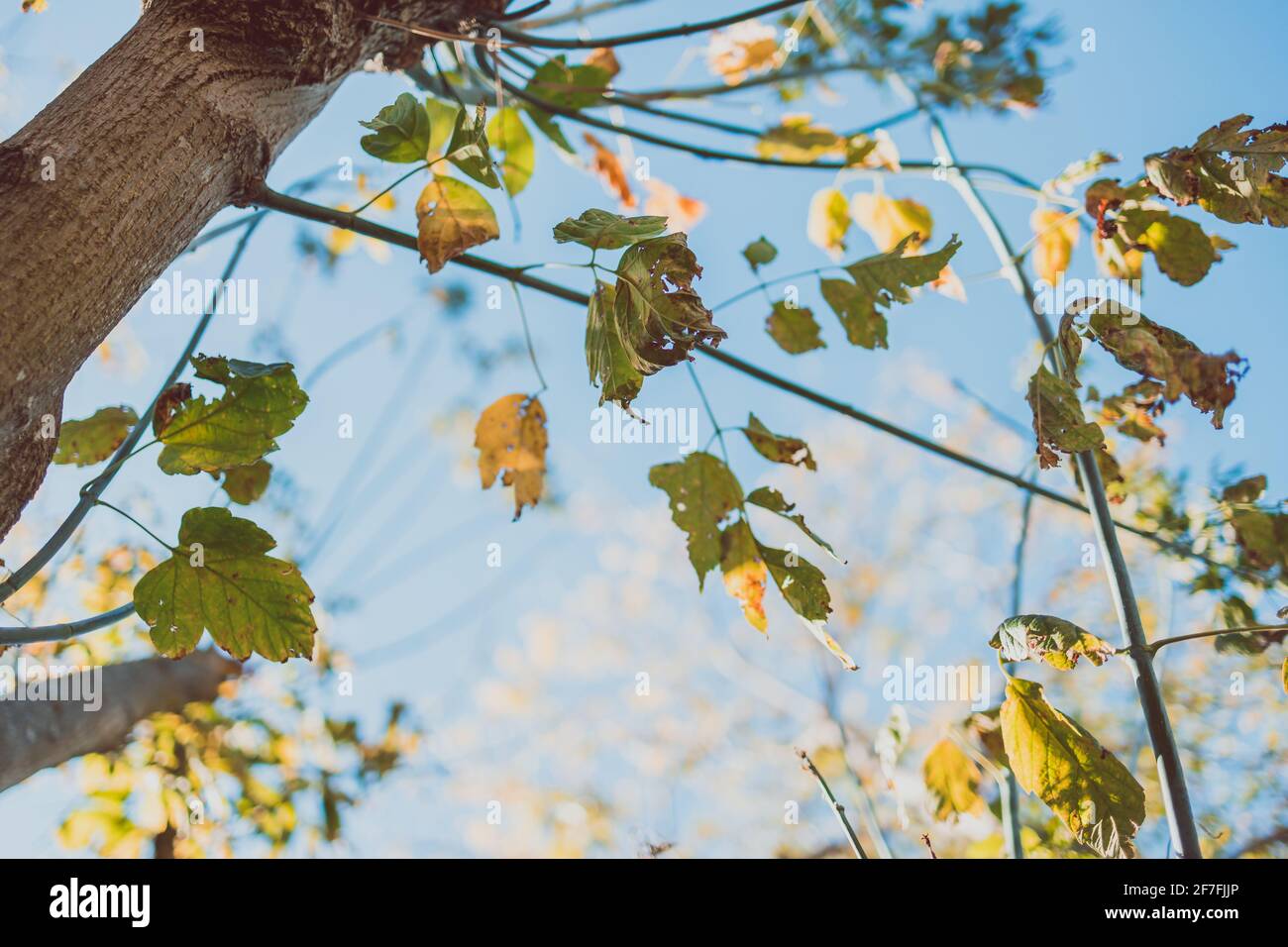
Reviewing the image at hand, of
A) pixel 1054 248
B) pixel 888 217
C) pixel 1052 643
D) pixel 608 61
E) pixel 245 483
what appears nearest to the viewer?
pixel 1052 643

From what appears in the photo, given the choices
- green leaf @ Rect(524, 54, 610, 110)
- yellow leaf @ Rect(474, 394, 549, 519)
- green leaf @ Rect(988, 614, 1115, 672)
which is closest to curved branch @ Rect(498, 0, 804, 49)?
green leaf @ Rect(524, 54, 610, 110)

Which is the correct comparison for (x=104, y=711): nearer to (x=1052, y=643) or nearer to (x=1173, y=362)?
(x=1052, y=643)

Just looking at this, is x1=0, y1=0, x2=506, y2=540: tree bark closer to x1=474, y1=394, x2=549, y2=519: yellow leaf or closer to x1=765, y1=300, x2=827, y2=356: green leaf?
x1=474, y1=394, x2=549, y2=519: yellow leaf

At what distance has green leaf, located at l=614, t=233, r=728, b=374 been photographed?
569 millimetres

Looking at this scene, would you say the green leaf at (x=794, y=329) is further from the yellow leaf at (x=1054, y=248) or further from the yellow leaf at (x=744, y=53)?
the yellow leaf at (x=744, y=53)

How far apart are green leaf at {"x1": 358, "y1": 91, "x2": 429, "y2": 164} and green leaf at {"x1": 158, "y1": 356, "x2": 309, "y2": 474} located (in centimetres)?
24

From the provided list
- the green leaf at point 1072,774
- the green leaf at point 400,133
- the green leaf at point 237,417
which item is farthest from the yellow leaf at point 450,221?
the green leaf at point 1072,774

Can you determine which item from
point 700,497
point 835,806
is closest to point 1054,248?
point 700,497

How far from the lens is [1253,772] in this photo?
2658 mm

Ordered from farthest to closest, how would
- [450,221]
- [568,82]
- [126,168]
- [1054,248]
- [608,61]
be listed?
[608,61], [1054,248], [568,82], [450,221], [126,168]

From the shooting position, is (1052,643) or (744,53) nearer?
(1052,643)

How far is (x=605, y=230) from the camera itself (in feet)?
1.95

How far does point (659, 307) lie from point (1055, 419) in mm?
396

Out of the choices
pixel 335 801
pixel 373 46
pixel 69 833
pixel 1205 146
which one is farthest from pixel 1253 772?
pixel 69 833
